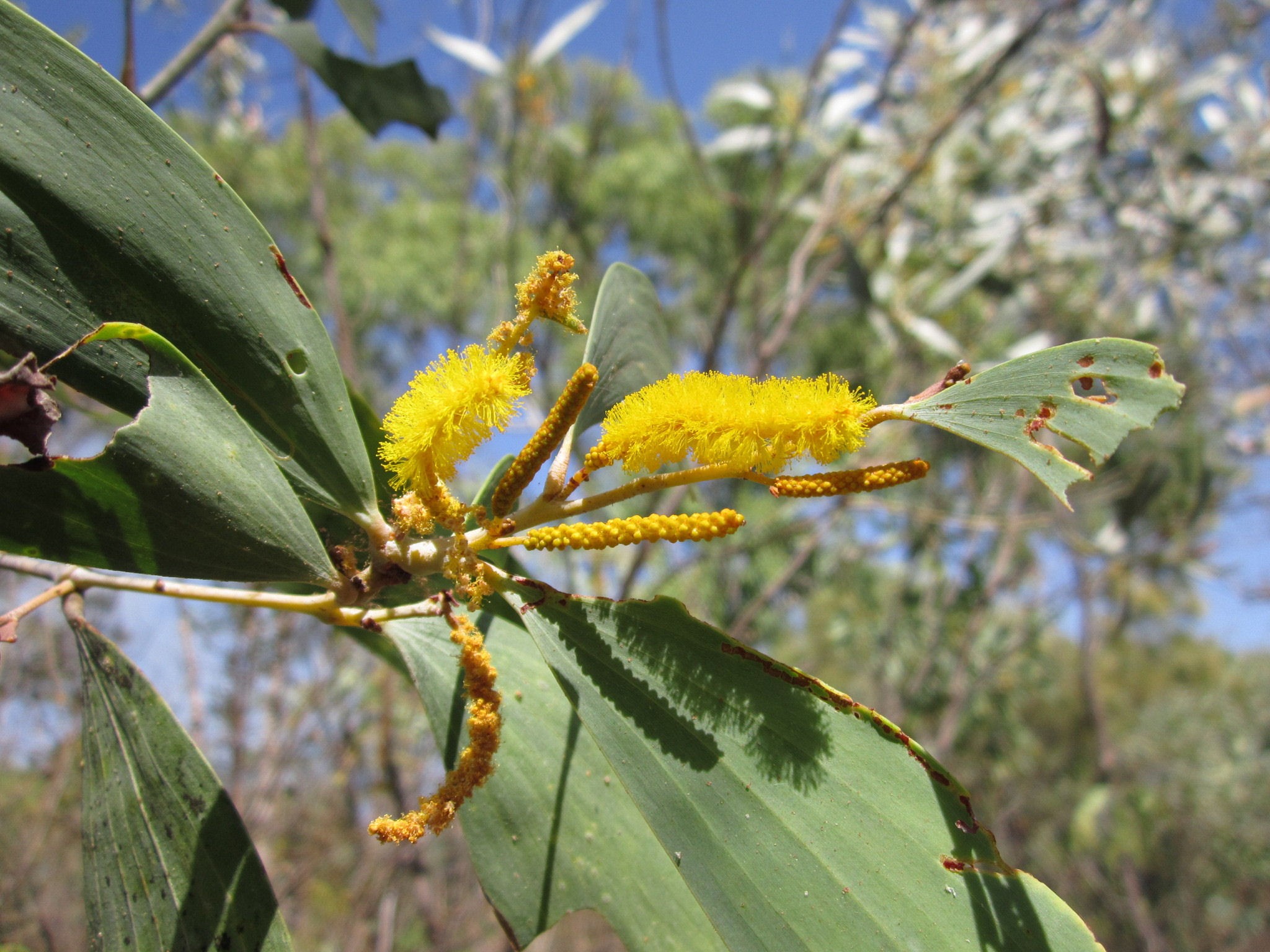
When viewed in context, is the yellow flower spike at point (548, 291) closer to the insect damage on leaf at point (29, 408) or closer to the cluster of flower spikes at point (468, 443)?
the cluster of flower spikes at point (468, 443)

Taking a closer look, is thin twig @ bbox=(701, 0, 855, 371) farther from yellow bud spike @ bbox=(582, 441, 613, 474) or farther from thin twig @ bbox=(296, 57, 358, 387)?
yellow bud spike @ bbox=(582, 441, 613, 474)

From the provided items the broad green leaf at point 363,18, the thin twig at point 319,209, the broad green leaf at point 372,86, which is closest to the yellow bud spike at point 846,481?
the broad green leaf at point 372,86

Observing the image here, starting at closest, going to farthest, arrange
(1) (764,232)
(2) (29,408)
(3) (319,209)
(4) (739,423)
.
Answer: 1. (2) (29,408)
2. (4) (739,423)
3. (3) (319,209)
4. (1) (764,232)

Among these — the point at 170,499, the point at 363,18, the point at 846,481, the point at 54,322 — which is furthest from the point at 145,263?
the point at 363,18

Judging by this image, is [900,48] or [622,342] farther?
[900,48]

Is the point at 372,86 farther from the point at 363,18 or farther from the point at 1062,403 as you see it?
the point at 1062,403

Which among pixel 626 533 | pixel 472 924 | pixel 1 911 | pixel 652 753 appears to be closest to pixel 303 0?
pixel 626 533

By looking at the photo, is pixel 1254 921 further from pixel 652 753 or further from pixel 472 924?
pixel 652 753

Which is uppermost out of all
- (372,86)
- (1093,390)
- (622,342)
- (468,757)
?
(372,86)
